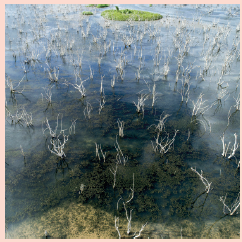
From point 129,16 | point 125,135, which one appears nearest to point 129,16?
point 129,16

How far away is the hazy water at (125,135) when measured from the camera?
18.7ft

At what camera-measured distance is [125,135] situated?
7867 millimetres

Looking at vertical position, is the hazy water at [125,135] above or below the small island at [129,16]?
below

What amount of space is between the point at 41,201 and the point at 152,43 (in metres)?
14.4

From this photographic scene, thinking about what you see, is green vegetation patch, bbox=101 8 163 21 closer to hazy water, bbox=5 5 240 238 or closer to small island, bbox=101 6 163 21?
small island, bbox=101 6 163 21

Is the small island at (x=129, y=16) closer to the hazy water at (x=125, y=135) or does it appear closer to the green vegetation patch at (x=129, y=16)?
the green vegetation patch at (x=129, y=16)

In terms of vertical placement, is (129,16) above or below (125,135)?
above

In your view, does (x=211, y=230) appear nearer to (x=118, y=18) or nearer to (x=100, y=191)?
(x=100, y=191)

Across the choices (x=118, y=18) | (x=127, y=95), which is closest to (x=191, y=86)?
(x=127, y=95)

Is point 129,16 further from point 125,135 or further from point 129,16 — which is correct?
point 125,135

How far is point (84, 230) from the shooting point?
5039 mm

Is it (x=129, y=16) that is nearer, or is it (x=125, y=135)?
(x=125, y=135)

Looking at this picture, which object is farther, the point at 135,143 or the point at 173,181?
the point at 135,143

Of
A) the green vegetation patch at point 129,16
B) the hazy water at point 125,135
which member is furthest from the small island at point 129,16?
the hazy water at point 125,135
